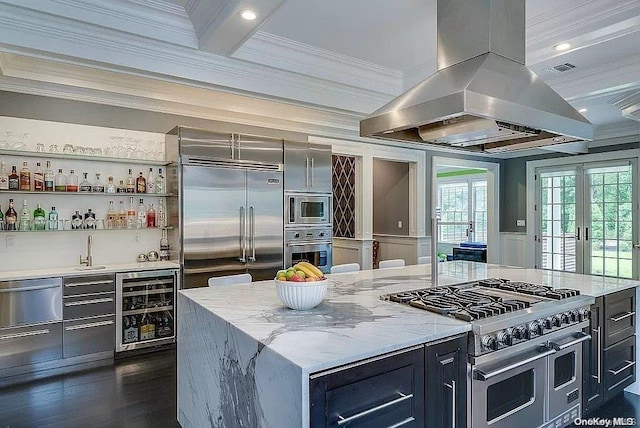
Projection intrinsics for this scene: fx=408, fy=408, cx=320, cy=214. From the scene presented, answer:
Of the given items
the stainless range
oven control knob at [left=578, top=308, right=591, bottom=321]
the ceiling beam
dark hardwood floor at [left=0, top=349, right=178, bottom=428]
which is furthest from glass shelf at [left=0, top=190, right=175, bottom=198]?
oven control knob at [left=578, top=308, right=591, bottom=321]

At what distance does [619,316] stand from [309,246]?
3230 millimetres

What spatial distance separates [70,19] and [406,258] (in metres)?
5.76

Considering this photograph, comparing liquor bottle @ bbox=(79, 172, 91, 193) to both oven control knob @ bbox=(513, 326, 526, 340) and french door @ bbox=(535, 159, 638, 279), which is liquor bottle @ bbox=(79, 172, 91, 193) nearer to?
oven control knob @ bbox=(513, 326, 526, 340)

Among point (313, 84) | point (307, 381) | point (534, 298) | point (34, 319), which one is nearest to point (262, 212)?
point (313, 84)

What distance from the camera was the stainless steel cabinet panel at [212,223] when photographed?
4.25 meters

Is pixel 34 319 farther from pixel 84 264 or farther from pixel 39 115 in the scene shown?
pixel 39 115

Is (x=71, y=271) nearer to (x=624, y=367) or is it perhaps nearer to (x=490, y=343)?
(x=490, y=343)

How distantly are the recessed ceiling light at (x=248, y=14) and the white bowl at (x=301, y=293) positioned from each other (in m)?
1.78

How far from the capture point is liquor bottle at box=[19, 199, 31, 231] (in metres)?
3.88

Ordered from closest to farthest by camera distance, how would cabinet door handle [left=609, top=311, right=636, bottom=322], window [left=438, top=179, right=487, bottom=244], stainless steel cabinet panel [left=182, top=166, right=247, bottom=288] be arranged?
cabinet door handle [left=609, top=311, right=636, bottom=322] < stainless steel cabinet panel [left=182, top=166, right=247, bottom=288] < window [left=438, top=179, right=487, bottom=244]

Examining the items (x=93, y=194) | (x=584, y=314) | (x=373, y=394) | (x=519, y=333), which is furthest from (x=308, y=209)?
(x=373, y=394)

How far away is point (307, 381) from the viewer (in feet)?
4.49

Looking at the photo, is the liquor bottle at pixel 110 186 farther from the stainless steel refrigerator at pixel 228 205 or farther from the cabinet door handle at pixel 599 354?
the cabinet door handle at pixel 599 354

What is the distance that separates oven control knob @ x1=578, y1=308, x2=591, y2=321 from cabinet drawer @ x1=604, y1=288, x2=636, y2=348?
275 millimetres
